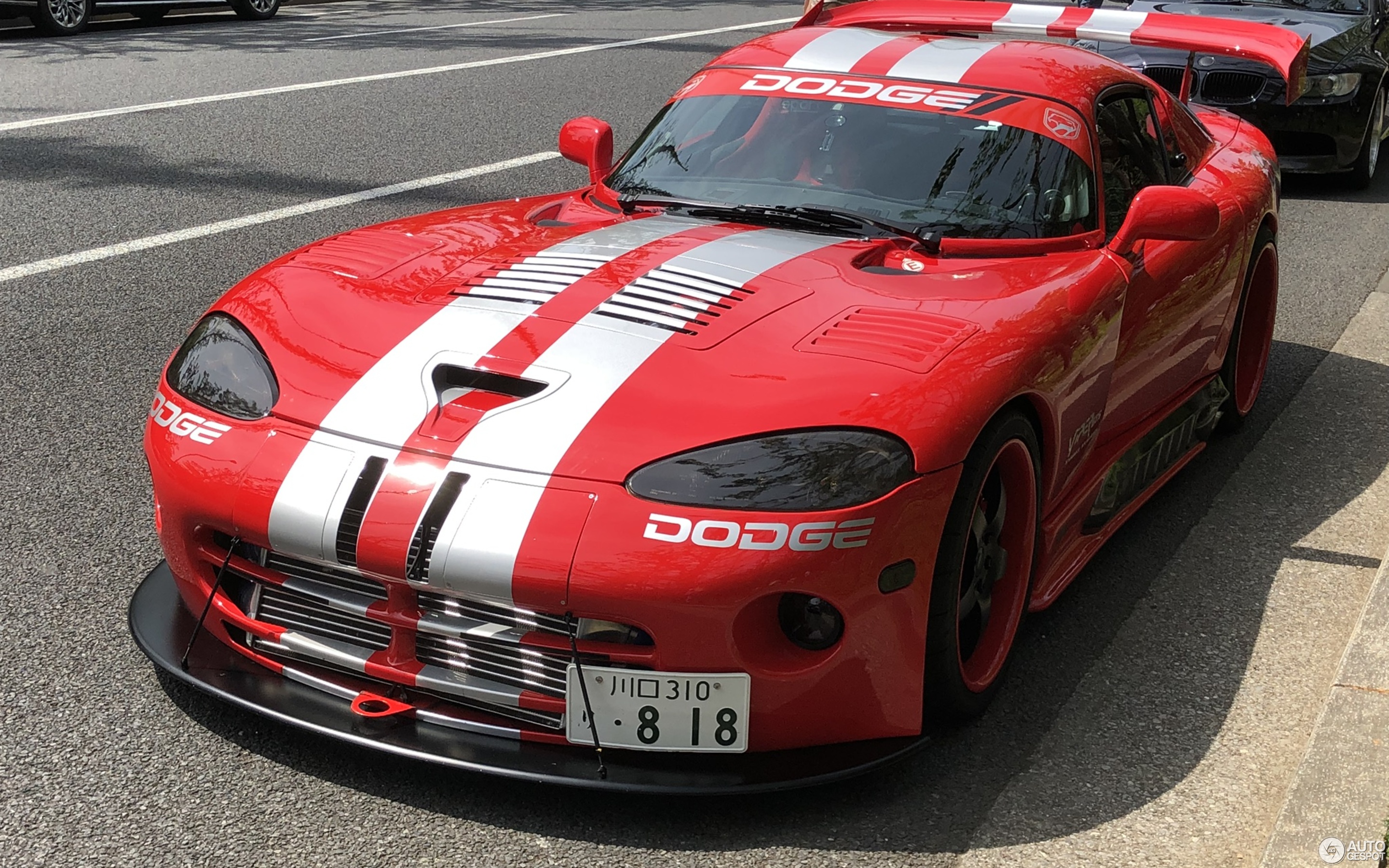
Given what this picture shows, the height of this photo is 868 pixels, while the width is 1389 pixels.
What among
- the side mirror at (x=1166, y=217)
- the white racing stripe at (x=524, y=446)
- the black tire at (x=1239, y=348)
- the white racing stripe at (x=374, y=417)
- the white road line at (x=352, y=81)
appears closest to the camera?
the white racing stripe at (x=524, y=446)

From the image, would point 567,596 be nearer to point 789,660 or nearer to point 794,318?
point 789,660

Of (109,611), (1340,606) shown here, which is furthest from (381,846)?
(1340,606)

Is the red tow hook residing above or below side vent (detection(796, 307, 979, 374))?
below

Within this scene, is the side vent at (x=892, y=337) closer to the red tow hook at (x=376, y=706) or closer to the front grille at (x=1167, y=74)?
the red tow hook at (x=376, y=706)

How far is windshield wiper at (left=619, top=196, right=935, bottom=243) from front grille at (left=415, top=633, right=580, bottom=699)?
1500mm

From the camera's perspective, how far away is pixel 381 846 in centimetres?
256

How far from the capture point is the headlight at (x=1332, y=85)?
8.80m

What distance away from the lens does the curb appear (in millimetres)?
2596

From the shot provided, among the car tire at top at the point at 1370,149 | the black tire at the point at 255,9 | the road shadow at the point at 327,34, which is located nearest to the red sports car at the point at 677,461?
the car tire at top at the point at 1370,149

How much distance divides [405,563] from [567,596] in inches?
11.4

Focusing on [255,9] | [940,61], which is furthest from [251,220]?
[255,9]

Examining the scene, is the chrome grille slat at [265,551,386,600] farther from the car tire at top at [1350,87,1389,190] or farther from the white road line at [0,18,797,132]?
the car tire at top at [1350,87,1389,190]

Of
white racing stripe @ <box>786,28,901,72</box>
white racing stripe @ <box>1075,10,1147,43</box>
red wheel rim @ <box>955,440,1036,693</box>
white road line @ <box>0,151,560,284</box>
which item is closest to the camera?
red wheel rim @ <box>955,440,1036,693</box>

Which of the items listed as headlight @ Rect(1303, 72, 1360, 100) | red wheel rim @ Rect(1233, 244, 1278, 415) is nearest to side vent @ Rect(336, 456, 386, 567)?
red wheel rim @ Rect(1233, 244, 1278, 415)
